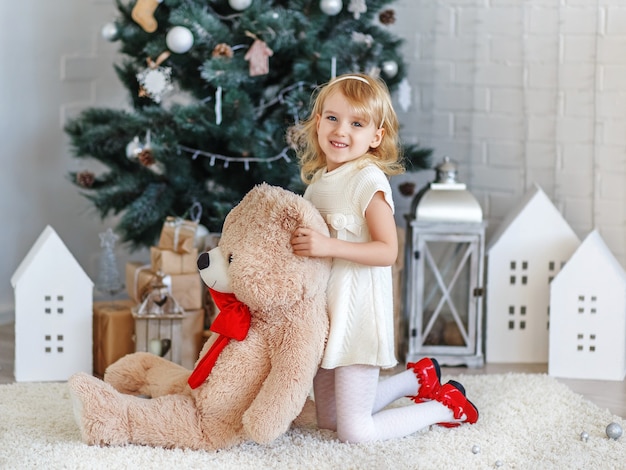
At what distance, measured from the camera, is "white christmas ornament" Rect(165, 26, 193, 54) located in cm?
235

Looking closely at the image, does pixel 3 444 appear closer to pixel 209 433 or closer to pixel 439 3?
pixel 209 433

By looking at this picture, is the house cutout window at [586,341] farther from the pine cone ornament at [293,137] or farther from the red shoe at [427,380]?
the pine cone ornament at [293,137]

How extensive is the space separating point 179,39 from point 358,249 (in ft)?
2.94

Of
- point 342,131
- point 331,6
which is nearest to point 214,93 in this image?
point 331,6

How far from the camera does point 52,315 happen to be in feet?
7.85

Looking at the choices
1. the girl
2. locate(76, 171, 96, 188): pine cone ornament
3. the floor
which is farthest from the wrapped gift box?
the girl

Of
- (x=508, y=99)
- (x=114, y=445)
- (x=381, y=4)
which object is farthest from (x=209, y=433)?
(x=508, y=99)

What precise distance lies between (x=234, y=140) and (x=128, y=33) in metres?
0.43

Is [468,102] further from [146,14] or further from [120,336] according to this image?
[120,336]

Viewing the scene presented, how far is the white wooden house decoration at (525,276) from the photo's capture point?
8.53 ft

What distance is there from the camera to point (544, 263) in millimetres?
2613

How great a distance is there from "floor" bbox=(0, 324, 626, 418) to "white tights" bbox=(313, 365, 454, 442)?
509 mm

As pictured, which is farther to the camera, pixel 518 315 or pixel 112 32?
pixel 518 315

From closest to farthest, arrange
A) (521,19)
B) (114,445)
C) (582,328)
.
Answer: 1. (114,445)
2. (582,328)
3. (521,19)
